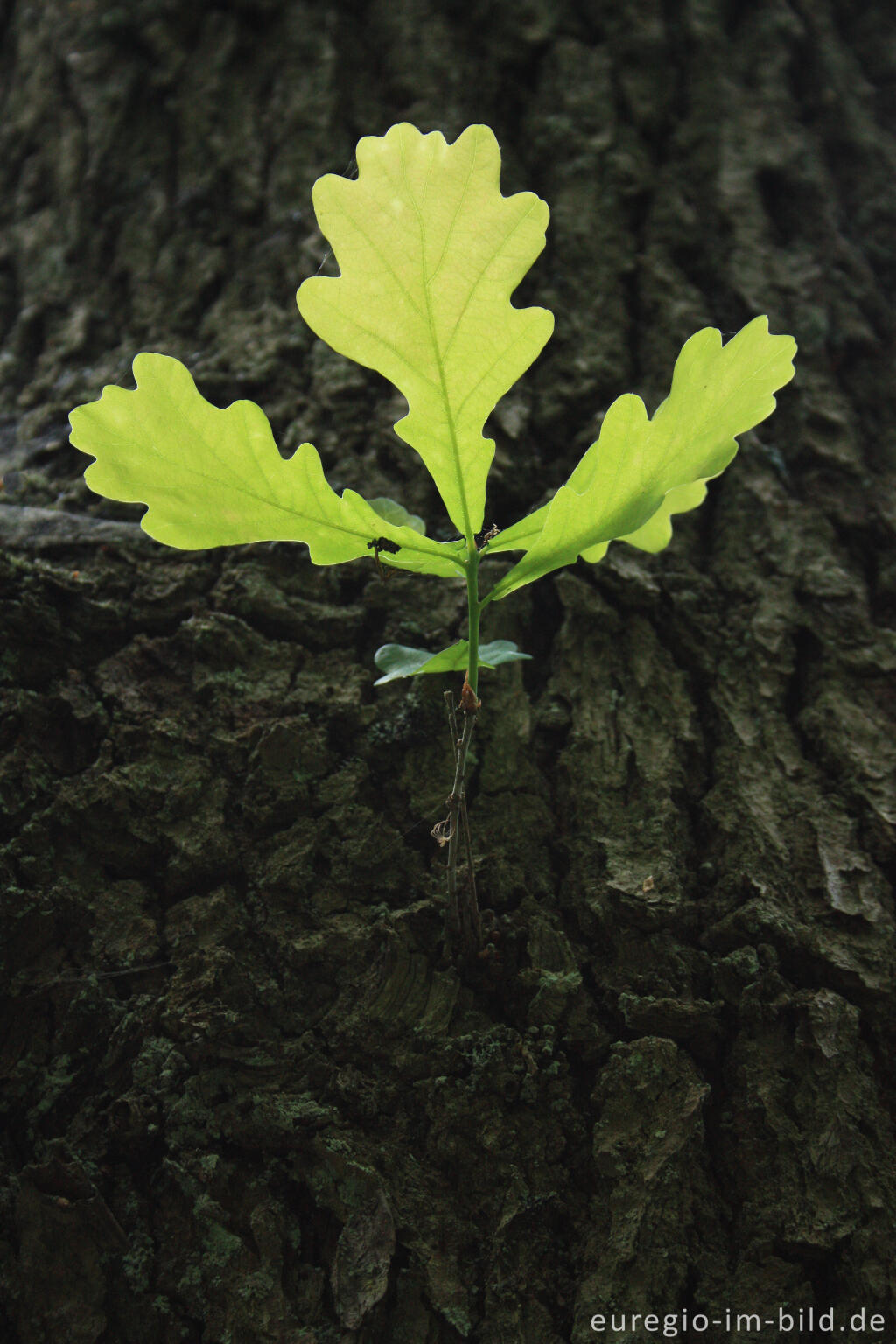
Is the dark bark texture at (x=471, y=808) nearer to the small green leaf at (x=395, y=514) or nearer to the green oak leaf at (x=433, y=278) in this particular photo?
the small green leaf at (x=395, y=514)

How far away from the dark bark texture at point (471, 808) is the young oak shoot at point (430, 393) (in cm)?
29

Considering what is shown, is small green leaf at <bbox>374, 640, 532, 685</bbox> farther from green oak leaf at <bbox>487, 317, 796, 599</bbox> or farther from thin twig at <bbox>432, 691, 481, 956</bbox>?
green oak leaf at <bbox>487, 317, 796, 599</bbox>

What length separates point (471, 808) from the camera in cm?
102

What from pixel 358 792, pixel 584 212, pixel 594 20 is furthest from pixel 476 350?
pixel 594 20

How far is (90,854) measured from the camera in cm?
96

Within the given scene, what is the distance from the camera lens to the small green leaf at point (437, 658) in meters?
0.86

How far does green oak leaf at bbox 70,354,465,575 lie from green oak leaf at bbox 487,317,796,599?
171 millimetres

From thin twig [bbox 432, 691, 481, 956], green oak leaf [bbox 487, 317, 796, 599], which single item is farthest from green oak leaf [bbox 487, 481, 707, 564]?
thin twig [bbox 432, 691, 481, 956]

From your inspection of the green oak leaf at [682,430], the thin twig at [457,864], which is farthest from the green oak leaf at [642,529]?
the thin twig at [457,864]

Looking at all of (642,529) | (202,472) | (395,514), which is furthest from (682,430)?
(202,472)

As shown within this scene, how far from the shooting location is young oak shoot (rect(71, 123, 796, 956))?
0.75 metres

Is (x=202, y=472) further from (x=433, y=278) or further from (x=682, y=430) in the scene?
(x=682, y=430)

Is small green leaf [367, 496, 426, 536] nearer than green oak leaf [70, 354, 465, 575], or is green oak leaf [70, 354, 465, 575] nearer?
green oak leaf [70, 354, 465, 575]

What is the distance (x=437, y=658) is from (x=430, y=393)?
10.5 inches
